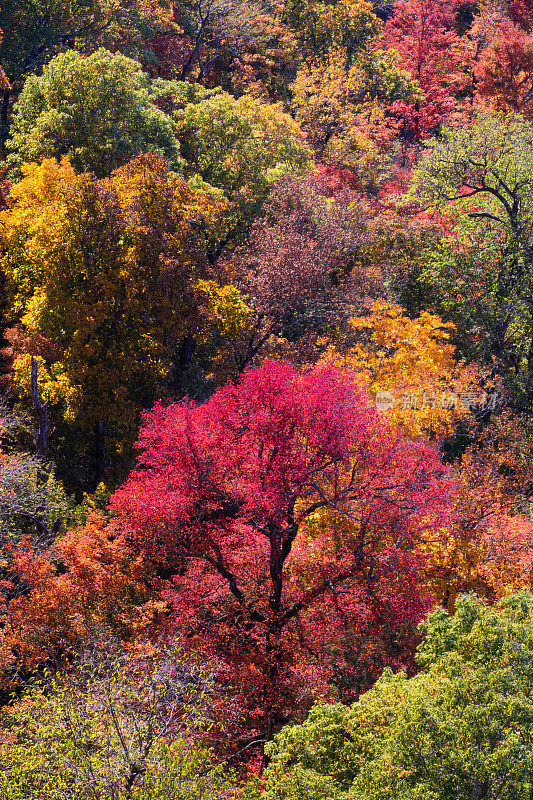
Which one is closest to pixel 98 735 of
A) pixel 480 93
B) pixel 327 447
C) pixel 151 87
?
pixel 327 447

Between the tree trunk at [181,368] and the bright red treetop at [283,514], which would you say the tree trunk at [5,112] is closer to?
the tree trunk at [181,368]

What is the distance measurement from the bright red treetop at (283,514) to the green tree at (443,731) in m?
4.48

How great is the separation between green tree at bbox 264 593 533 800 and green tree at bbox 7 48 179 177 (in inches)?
881

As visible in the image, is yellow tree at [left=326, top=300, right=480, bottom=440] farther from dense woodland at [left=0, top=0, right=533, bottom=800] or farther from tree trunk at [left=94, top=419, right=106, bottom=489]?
tree trunk at [left=94, top=419, right=106, bottom=489]

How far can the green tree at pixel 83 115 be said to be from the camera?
27.3 metres

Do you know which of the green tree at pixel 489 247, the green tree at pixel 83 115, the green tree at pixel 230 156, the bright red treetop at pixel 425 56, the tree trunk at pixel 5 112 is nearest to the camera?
the green tree at pixel 83 115

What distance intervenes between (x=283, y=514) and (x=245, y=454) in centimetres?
183

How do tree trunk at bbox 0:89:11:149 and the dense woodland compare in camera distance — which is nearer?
the dense woodland

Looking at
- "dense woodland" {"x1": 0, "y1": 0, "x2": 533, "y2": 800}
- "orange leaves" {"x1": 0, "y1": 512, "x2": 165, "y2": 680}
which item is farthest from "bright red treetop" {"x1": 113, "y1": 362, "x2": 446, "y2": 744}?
"orange leaves" {"x1": 0, "y1": 512, "x2": 165, "y2": 680}

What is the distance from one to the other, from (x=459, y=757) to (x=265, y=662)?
7.10m

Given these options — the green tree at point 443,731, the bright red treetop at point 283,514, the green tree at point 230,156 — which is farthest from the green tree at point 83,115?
the green tree at point 443,731

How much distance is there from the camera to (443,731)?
1064 centimetres

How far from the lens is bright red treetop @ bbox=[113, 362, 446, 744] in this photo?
1748cm

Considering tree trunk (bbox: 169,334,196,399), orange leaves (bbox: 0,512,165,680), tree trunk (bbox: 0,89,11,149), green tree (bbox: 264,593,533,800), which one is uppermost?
tree trunk (bbox: 0,89,11,149)
